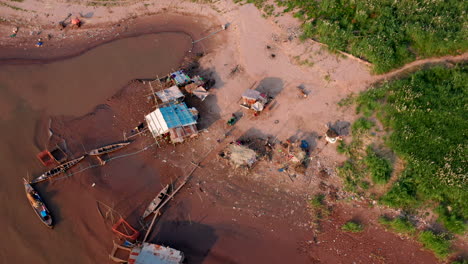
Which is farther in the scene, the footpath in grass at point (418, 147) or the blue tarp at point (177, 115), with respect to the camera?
the blue tarp at point (177, 115)

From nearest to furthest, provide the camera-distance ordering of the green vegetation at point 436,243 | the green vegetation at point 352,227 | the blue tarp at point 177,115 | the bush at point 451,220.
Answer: the green vegetation at point 436,243, the bush at point 451,220, the green vegetation at point 352,227, the blue tarp at point 177,115

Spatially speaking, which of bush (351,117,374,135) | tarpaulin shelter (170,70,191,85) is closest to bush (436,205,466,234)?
bush (351,117,374,135)

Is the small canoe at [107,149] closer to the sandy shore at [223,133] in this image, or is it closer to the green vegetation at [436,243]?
the sandy shore at [223,133]

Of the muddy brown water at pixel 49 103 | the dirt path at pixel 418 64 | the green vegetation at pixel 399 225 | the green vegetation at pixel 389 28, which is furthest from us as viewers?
the green vegetation at pixel 389 28

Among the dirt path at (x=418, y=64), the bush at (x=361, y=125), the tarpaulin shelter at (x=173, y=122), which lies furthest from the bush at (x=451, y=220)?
the tarpaulin shelter at (x=173, y=122)

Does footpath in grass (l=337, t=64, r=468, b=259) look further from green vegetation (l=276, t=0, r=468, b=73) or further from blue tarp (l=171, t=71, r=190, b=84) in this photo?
blue tarp (l=171, t=71, r=190, b=84)

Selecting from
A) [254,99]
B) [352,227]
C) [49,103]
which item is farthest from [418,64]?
[49,103]

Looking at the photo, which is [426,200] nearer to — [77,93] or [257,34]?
[257,34]

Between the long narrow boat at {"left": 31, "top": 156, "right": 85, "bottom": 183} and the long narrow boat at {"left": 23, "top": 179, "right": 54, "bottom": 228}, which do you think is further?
the long narrow boat at {"left": 31, "top": 156, "right": 85, "bottom": 183}
